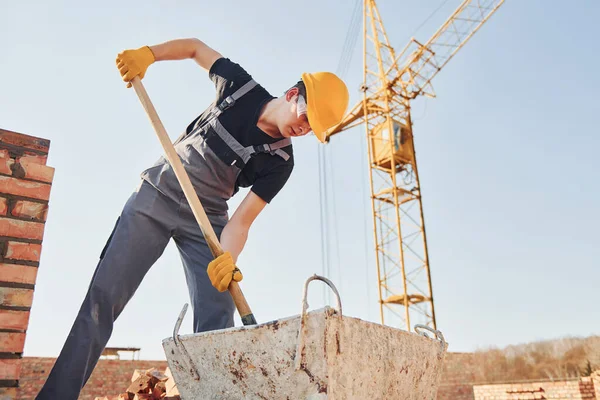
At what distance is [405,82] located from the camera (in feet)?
53.6

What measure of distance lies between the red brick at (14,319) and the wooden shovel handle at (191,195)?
66 cm

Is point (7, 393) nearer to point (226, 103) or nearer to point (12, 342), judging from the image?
point (12, 342)

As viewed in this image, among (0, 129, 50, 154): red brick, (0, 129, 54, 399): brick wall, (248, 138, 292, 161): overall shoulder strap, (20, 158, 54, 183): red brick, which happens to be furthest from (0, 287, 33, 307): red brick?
(248, 138, 292, 161): overall shoulder strap

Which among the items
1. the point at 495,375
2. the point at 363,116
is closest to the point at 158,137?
the point at 363,116

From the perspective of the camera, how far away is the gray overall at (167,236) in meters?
1.74

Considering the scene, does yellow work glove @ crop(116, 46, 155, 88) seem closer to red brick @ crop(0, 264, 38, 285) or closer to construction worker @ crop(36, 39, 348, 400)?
construction worker @ crop(36, 39, 348, 400)

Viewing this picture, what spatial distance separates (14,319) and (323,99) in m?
1.40

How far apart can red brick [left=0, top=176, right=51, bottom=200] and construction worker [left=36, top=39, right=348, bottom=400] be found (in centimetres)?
30

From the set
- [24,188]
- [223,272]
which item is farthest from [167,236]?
[24,188]

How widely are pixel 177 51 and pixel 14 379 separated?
4.66ft

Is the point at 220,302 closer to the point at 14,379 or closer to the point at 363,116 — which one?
the point at 14,379

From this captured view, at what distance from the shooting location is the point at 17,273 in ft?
5.55

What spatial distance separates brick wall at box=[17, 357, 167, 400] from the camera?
8500mm

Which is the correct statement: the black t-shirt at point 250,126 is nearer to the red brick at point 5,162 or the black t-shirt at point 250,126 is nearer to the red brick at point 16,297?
the red brick at point 5,162
